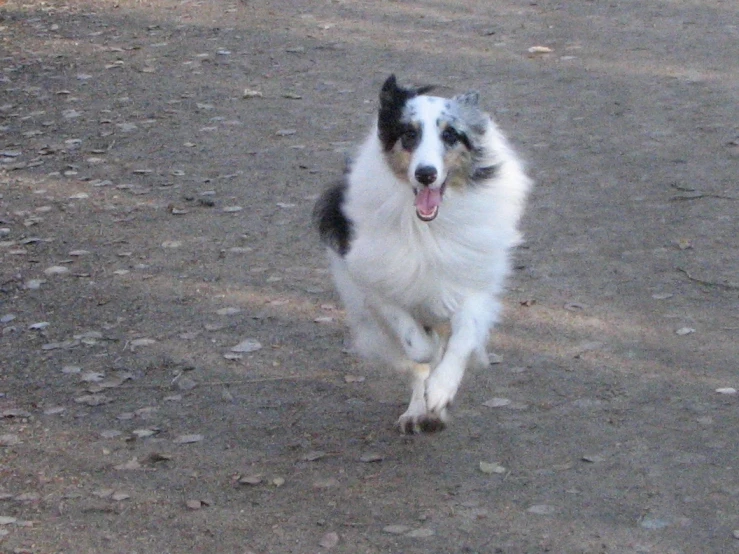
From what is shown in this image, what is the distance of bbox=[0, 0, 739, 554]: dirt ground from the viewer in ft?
15.2

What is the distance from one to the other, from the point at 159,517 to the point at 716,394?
2.46 meters

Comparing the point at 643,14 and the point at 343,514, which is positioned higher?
the point at 643,14

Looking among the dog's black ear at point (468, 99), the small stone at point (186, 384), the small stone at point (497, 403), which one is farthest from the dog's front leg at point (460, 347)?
the small stone at point (186, 384)

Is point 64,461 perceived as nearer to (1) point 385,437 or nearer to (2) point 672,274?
(1) point 385,437

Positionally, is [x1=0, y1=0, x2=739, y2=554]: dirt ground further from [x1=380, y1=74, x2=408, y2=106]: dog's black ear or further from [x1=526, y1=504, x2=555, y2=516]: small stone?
[x1=380, y1=74, x2=408, y2=106]: dog's black ear

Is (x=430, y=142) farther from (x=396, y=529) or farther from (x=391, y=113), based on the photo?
(x=396, y=529)

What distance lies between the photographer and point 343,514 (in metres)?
4.63

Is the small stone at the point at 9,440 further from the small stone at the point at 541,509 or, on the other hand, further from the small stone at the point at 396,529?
the small stone at the point at 541,509

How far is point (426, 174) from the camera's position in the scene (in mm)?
4910

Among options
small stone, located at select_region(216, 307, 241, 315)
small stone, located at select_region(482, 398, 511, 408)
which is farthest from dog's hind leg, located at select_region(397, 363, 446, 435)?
small stone, located at select_region(216, 307, 241, 315)

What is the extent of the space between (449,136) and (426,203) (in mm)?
298

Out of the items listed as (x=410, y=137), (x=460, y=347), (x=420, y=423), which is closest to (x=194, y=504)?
(x=420, y=423)

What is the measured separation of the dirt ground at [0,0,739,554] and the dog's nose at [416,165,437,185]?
1132 millimetres

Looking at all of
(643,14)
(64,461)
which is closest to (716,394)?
(64,461)
